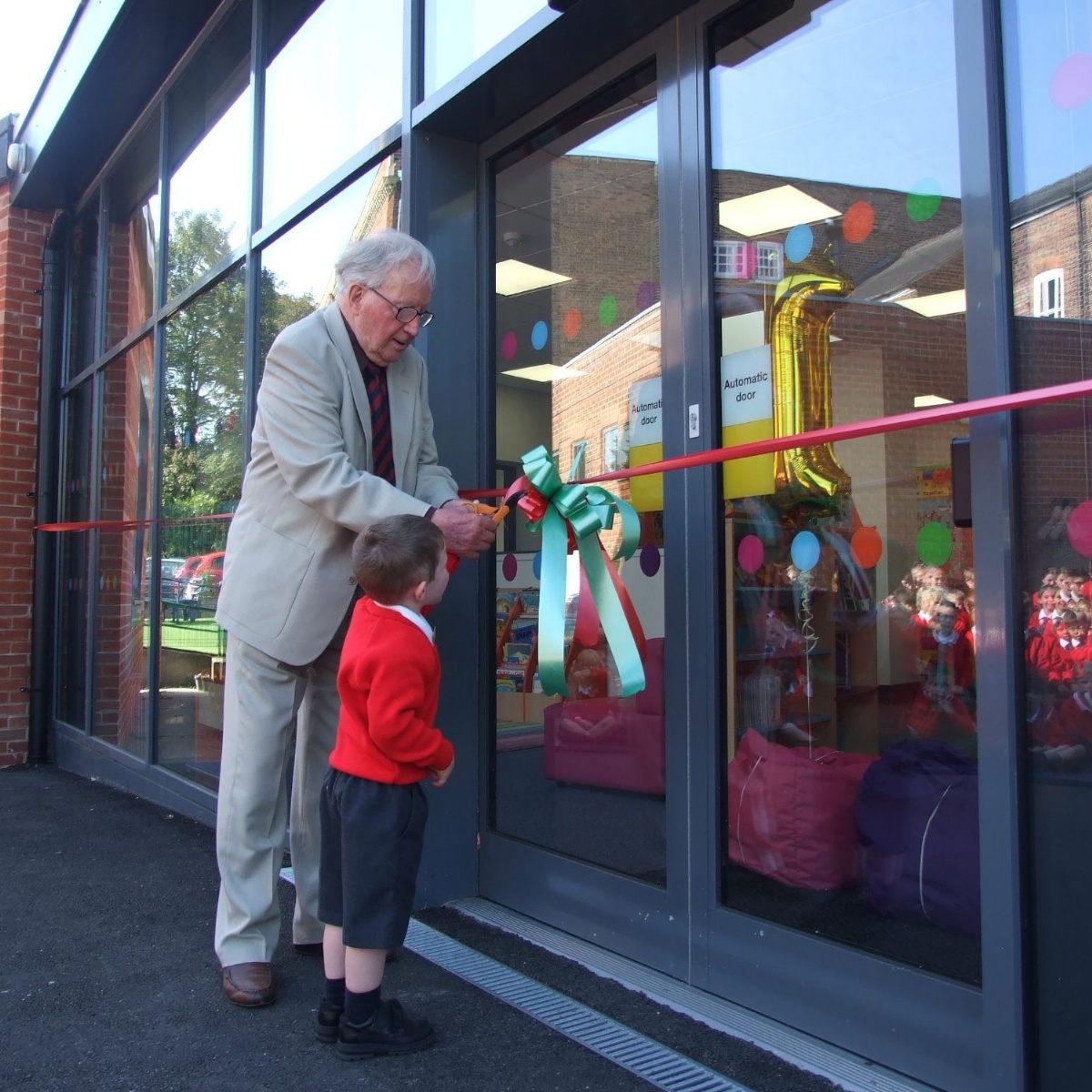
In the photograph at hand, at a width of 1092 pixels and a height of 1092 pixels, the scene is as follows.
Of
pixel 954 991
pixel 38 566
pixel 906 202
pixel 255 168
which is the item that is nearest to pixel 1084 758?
pixel 954 991

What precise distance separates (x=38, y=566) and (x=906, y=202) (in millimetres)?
6034

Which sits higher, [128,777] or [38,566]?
[38,566]

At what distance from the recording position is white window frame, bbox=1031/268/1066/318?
6.10 feet

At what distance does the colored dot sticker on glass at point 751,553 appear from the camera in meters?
2.55

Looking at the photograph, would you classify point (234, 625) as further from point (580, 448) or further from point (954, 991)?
point (954, 991)

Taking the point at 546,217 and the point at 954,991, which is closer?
the point at 954,991

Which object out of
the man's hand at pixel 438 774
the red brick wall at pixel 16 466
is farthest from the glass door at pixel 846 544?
the red brick wall at pixel 16 466

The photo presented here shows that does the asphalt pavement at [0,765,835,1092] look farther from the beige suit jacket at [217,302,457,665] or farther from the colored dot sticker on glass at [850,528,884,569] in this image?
the colored dot sticker on glass at [850,528,884,569]

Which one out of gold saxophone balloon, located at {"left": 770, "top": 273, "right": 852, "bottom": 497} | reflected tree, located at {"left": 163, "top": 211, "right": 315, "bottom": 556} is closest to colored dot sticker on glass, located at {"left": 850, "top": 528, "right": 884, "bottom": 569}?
gold saxophone balloon, located at {"left": 770, "top": 273, "right": 852, "bottom": 497}

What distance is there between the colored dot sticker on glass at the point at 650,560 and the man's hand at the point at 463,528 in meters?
0.50

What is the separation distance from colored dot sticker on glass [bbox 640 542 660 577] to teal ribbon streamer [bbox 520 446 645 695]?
0.26 m

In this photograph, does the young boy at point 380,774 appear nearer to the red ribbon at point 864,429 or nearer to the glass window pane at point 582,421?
the red ribbon at point 864,429

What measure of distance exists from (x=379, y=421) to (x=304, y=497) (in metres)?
0.38

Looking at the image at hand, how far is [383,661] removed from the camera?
217 centimetres
